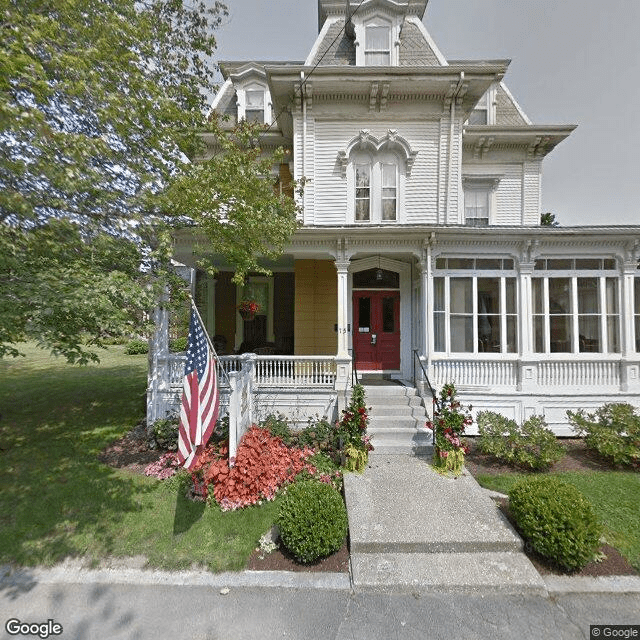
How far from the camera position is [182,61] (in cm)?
724

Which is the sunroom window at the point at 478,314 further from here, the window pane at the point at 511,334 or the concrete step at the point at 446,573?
the concrete step at the point at 446,573

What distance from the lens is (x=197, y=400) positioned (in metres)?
4.43

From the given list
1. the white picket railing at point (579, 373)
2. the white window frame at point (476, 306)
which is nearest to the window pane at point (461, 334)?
the white window frame at point (476, 306)

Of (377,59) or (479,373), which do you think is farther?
(377,59)

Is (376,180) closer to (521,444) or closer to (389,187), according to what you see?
(389,187)

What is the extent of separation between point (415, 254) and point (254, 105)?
8158mm

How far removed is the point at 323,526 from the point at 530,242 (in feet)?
25.4

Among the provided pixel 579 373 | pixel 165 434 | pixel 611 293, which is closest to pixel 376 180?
pixel 611 293

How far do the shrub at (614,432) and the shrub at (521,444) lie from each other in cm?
89

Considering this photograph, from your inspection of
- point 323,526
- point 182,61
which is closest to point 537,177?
point 182,61

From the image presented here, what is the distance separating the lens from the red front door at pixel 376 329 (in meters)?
9.84

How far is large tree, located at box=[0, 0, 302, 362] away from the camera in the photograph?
13.9 feet

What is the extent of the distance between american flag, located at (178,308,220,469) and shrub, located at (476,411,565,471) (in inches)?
210

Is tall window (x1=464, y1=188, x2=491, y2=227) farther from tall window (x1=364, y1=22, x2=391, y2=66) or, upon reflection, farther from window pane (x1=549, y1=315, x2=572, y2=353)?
→ tall window (x1=364, y1=22, x2=391, y2=66)
